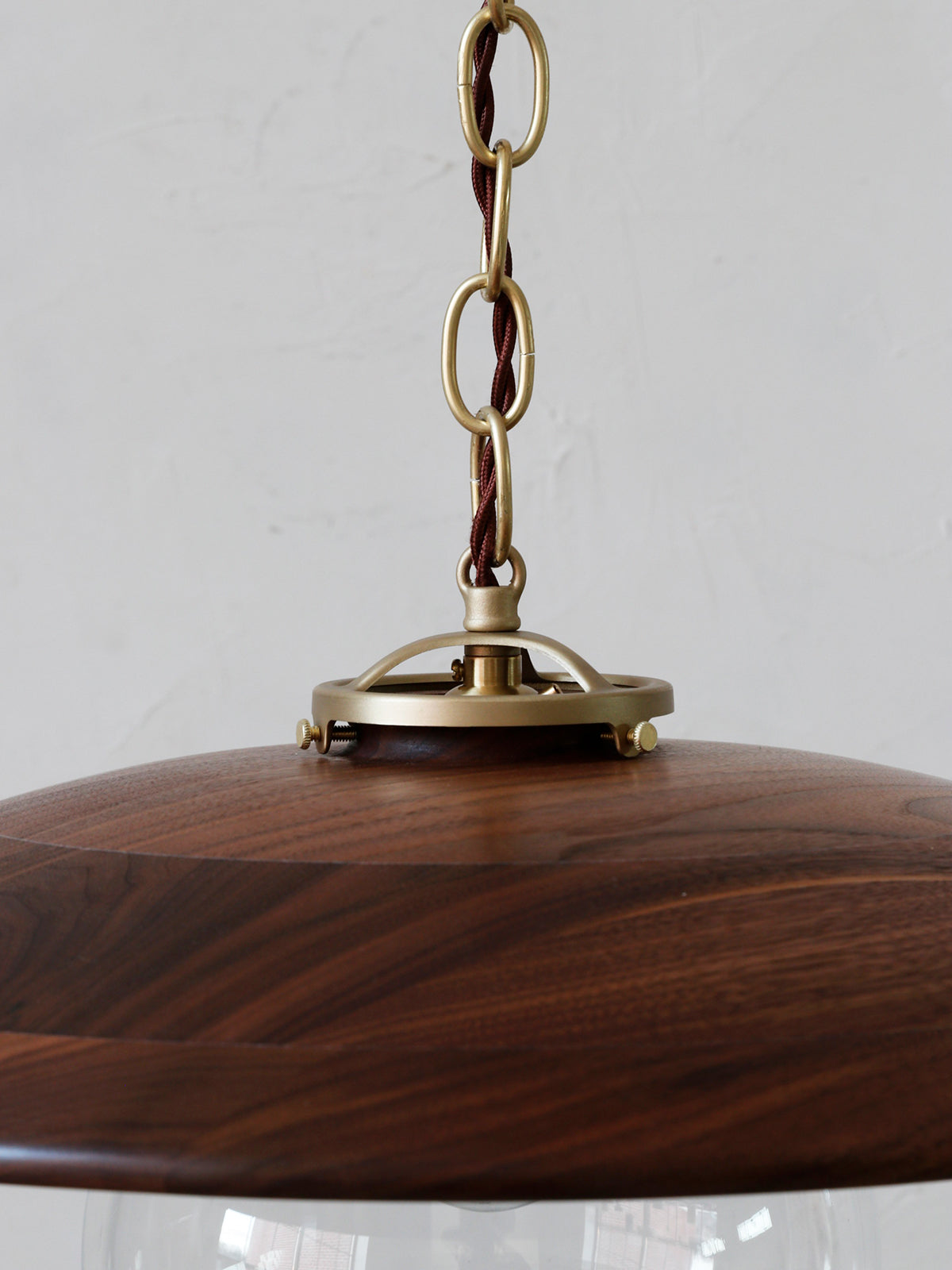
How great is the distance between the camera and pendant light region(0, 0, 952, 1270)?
260 mm

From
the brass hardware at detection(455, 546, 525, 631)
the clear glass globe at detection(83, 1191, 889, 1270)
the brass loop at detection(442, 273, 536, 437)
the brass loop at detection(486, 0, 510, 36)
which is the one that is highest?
the brass loop at detection(486, 0, 510, 36)

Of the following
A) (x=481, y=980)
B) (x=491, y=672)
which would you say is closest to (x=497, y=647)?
(x=491, y=672)

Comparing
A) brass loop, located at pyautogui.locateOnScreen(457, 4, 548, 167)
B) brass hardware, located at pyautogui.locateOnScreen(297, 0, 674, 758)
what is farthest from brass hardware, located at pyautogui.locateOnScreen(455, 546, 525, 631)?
brass loop, located at pyautogui.locateOnScreen(457, 4, 548, 167)

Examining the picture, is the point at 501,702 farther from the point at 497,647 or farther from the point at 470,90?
the point at 470,90

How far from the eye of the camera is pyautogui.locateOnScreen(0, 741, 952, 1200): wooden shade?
0.85 feet

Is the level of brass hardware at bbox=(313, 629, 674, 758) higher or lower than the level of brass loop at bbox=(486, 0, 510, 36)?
lower

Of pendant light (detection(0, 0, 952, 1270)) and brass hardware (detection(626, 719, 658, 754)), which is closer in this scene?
pendant light (detection(0, 0, 952, 1270))

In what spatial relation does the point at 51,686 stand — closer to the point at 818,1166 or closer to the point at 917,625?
the point at 917,625

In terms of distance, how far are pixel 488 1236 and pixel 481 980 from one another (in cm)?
23

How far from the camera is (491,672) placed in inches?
19.9

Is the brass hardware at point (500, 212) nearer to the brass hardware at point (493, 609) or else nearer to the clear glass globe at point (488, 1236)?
the brass hardware at point (493, 609)

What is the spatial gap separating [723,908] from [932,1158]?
0.21 ft

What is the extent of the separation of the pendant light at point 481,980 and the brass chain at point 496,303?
0.08 m

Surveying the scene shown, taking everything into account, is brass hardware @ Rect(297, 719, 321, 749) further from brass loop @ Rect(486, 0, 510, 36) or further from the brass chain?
brass loop @ Rect(486, 0, 510, 36)
